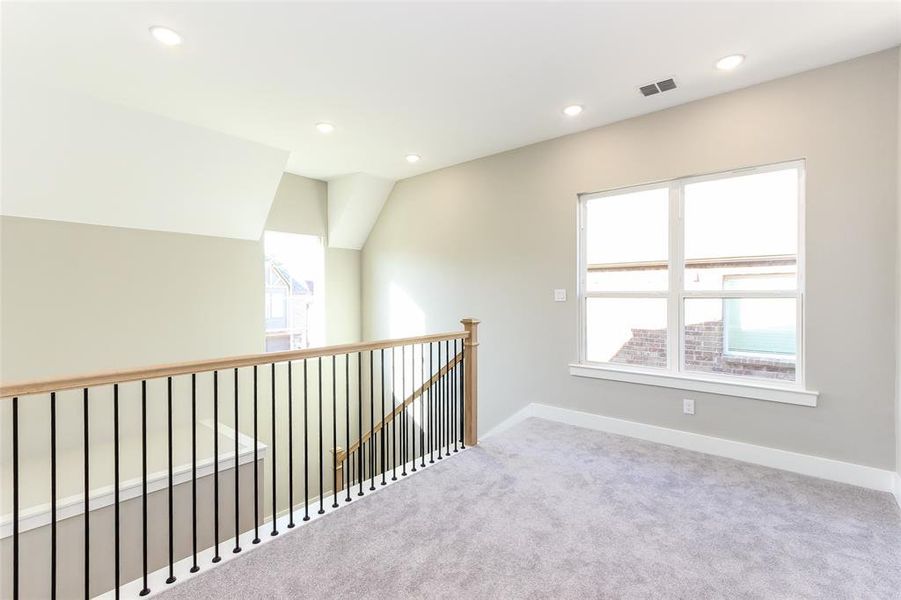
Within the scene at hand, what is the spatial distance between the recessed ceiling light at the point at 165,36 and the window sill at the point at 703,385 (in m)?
3.60

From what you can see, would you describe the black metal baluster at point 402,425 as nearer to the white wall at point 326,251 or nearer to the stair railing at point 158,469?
the stair railing at point 158,469

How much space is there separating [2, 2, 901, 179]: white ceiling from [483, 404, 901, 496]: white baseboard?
2501mm

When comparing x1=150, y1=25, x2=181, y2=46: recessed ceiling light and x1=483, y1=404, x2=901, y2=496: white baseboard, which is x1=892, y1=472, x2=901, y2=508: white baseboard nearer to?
x1=483, y1=404, x2=901, y2=496: white baseboard

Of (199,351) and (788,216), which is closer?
(788,216)

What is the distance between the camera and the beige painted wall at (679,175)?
102 inches

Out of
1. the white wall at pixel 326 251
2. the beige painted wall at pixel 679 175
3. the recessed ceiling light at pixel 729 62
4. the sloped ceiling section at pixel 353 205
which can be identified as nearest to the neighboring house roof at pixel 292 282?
the white wall at pixel 326 251

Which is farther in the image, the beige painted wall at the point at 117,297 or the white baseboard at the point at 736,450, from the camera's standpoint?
the beige painted wall at the point at 117,297

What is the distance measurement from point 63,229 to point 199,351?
1502 mm

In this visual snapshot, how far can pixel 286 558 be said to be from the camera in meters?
1.93

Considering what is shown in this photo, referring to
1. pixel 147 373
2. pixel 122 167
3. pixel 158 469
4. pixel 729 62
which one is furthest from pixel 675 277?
pixel 122 167

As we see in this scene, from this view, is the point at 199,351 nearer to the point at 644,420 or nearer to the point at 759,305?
the point at 644,420

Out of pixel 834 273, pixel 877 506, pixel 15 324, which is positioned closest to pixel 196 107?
pixel 15 324

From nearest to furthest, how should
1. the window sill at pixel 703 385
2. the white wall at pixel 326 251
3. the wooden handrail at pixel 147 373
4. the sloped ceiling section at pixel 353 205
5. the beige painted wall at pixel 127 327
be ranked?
the wooden handrail at pixel 147 373 < the window sill at pixel 703 385 < the beige painted wall at pixel 127 327 < the white wall at pixel 326 251 < the sloped ceiling section at pixel 353 205

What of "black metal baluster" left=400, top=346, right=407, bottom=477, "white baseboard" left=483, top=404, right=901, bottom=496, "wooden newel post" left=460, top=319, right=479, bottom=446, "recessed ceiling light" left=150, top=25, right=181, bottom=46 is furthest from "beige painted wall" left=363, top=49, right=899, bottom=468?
"recessed ceiling light" left=150, top=25, right=181, bottom=46
